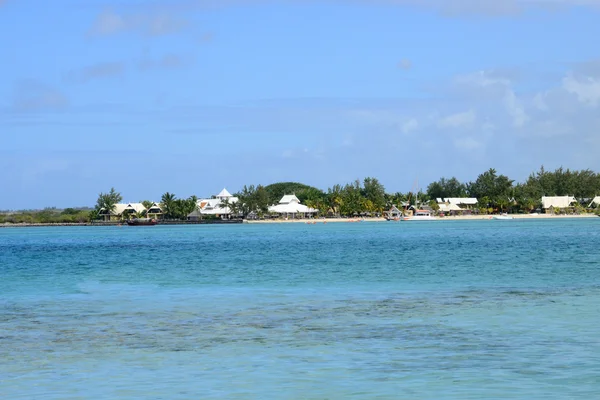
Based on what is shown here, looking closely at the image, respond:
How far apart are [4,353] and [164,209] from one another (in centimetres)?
17639

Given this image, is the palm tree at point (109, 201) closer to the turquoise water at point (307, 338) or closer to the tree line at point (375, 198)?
the tree line at point (375, 198)

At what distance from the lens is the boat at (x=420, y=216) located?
182500 millimetres

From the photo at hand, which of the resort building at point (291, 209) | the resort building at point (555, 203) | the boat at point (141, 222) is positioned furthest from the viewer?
the resort building at point (291, 209)

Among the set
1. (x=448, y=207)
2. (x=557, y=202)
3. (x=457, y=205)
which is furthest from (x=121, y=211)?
(x=557, y=202)

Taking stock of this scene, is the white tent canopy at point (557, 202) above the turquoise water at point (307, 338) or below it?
above

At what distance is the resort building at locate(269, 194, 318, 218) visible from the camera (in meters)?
188

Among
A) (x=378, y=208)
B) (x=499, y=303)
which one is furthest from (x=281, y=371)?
(x=378, y=208)

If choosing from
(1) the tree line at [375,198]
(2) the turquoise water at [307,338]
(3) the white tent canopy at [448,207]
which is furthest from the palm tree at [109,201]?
(2) the turquoise water at [307,338]

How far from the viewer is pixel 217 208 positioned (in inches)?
7436

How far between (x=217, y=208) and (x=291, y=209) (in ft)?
54.8

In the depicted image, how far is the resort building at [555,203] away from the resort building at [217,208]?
68466 mm

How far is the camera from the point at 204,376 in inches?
499

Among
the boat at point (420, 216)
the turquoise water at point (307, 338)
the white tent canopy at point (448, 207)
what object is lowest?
the turquoise water at point (307, 338)

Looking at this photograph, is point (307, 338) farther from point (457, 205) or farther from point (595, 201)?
point (457, 205)
